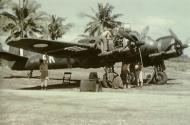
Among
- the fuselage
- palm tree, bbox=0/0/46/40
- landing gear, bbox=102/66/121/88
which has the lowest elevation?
landing gear, bbox=102/66/121/88

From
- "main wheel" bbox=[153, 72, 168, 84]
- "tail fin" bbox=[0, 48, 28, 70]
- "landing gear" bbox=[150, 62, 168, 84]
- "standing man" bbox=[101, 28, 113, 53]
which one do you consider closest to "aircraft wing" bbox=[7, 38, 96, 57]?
"standing man" bbox=[101, 28, 113, 53]

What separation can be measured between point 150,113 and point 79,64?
13159 mm

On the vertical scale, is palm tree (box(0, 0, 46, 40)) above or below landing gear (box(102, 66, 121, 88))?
above

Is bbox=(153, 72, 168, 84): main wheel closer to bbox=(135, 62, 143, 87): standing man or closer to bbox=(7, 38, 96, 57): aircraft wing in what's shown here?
bbox=(135, 62, 143, 87): standing man

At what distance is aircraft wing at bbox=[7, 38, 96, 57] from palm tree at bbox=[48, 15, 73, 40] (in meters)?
48.3

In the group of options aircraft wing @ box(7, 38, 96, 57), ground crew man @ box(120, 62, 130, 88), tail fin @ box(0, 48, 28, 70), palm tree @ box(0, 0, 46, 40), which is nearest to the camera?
aircraft wing @ box(7, 38, 96, 57)

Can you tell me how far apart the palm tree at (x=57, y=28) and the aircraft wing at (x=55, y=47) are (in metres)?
48.3

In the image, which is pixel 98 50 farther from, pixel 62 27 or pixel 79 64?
pixel 62 27

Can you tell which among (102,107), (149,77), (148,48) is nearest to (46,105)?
(102,107)

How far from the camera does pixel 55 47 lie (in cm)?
2020

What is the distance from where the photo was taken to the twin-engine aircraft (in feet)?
65.0

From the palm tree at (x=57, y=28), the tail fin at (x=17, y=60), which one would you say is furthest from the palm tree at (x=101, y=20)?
the tail fin at (x=17, y=60)

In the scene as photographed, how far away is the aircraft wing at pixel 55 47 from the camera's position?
1877cm

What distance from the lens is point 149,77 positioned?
23969 millimetres
